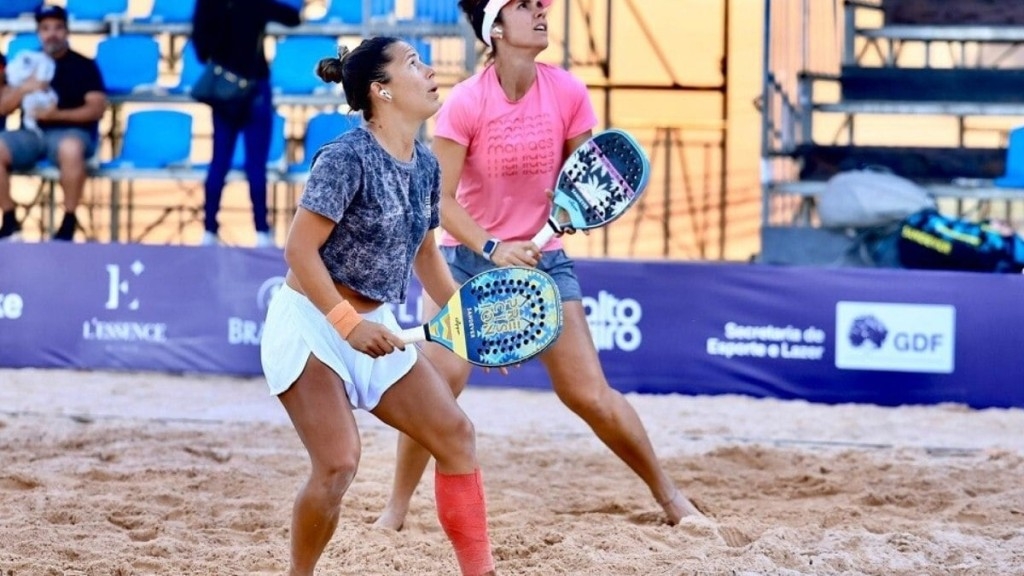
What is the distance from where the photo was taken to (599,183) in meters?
5.46

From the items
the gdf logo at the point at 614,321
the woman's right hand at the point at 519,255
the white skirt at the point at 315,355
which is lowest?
the gdf logo at the point at 614,321

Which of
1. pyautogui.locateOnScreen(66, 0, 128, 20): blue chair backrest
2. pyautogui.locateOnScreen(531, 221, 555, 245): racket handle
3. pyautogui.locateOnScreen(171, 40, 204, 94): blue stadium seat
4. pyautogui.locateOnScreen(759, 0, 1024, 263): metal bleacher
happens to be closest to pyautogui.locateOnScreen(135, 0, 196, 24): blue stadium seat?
pyautogui.locateOnScreen(66, 0, 128, 20): blue chair backrest

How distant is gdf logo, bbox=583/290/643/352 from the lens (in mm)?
9953

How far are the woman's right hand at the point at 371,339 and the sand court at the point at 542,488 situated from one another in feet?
3.77

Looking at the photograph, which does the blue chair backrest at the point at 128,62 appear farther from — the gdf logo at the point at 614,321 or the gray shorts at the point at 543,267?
the gray shorts at the point at 543,267

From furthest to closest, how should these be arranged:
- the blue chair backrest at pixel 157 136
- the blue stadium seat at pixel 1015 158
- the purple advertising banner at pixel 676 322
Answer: the blue chair backrest at pixel 157 136 → the blue stadium seat at pixel 1015 158 → the purple advertising banner at pixel 676 322

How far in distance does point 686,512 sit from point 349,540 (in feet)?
4.36

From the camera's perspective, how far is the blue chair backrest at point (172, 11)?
1333cm

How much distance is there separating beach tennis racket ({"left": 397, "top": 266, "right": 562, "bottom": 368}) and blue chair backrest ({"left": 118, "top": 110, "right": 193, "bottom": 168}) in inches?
347

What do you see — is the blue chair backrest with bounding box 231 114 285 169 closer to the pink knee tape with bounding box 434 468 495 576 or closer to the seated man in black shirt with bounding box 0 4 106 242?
the seated man in black shirt with bounding box 0 4 106 242

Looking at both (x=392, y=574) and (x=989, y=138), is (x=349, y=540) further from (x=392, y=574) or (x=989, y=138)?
(x=989, y=138)

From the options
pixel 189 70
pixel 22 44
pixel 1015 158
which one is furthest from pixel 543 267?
pixel 22 44

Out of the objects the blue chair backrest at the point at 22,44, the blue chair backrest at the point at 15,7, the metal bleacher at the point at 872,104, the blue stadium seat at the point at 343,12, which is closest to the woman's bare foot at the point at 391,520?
the metal bleacher at the point at 872,104

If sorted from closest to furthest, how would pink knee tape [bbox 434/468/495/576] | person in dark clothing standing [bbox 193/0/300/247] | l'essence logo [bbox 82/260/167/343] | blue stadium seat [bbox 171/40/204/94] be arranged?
pink knee tape [bbox 434/468/495/576] < l'essence logo [bbox 82/260/167/343] < person in dark clothing standing [bbox 193/0/300/247] < blue stadium seat [bbox 171/40/204/94]
